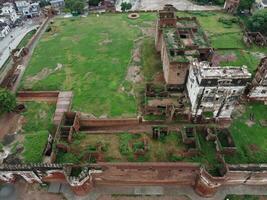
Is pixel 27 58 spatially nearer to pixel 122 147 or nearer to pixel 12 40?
pixel 12 40

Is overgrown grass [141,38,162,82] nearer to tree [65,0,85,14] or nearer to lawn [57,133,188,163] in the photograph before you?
lawn [57,133,188,163]

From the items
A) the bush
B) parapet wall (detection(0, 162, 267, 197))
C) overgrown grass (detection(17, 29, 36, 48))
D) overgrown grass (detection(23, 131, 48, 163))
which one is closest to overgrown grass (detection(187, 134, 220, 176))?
parapet wall (detection(0, 162, 267, 197))

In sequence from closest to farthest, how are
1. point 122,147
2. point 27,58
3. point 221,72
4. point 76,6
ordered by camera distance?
point 221,72, point 122,147, point 27,58, point 76,6

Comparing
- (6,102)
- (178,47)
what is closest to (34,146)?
(6,102)

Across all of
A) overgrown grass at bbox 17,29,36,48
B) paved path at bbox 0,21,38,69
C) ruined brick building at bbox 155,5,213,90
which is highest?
ruined brick building at bbox 155,5,213,90

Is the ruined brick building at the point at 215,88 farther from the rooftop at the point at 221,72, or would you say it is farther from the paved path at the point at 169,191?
the paved path at the point at 169,191
